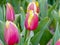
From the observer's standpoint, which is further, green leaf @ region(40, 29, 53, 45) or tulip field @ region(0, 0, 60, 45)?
green leaf @ region(40, 29, 53, 45)

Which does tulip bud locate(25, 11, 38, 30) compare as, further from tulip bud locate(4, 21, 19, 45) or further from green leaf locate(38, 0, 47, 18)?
green leaf locate(38, 0, 47, 18)

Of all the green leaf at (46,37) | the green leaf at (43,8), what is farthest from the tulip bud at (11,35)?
the green leaf at (43,8)

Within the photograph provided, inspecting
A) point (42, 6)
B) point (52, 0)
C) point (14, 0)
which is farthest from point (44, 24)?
point (52, 0)

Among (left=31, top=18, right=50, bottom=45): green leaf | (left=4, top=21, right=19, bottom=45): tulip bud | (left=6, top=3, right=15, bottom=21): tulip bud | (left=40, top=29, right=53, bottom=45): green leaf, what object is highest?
(left=6, top=3, right=15, bottom=21): tulip bud

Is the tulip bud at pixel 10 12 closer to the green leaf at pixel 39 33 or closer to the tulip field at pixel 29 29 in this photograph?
the tulip field at pixel 29 29

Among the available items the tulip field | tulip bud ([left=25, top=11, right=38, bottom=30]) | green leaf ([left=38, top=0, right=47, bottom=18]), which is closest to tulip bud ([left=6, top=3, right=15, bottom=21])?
the tulip field

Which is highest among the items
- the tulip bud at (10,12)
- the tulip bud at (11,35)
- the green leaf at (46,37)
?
the tulip bud at (10,12)

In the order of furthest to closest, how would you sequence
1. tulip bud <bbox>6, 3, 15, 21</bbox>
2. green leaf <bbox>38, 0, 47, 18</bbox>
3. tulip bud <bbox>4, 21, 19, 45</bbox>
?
1. green leaf <bbox>38, 0, 47, 18</bbox>
2. tulip bud <bbox>6, 3, 15, 21</bbox>
3. tulip bud <bbox>4, 21, 19, 45</bbox>

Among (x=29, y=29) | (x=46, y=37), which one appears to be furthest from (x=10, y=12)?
(x=46, y=37)

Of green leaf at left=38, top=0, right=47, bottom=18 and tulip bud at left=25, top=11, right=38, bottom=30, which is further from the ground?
tulip bud at left=25, top=11, right=38, bottom=30

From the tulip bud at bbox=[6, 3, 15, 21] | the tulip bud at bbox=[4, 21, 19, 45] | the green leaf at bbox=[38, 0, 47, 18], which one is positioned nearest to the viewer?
the tulip bud at bbox=[4, 21, 19, 45]

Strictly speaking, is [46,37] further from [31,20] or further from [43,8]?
[43,8]
